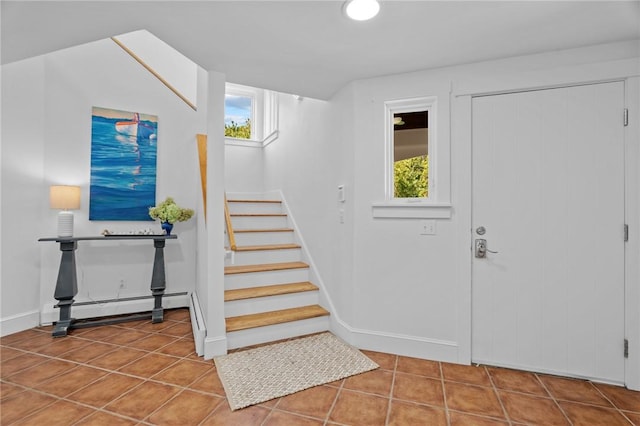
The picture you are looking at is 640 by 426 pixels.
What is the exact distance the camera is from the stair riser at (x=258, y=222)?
3702 mm

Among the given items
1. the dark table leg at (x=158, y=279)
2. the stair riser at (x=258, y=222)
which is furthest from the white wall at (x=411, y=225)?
the dark table leg at (x=158, y=279)

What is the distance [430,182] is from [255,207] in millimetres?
2531

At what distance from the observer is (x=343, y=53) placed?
83.5 inches

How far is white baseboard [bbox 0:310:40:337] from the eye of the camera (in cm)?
273

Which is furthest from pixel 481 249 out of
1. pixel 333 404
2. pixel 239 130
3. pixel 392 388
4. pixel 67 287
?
pixel 239 130

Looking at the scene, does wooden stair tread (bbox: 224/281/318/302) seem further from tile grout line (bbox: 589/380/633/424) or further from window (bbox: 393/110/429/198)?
tile grout line (bbox: 589/380/633/424)

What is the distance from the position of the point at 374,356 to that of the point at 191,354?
150 centimetres

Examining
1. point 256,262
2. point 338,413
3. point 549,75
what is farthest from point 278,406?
point 549,75

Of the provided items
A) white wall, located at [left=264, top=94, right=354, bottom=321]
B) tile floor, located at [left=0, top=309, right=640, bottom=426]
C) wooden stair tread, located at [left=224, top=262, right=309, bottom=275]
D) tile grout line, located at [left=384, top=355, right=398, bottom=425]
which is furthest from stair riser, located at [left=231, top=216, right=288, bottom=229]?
tile grout line, located at [left=384, top=355, right=398, bottom=425]

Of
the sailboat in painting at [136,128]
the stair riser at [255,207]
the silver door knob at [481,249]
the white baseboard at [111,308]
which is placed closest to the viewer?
the silver door knob at [481,249]

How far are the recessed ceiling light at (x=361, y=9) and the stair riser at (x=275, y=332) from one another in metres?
2.41

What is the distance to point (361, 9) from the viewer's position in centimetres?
164

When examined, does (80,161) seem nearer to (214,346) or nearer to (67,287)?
(67,287)

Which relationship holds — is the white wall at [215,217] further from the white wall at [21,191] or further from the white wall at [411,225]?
the white wall at [21,191]
